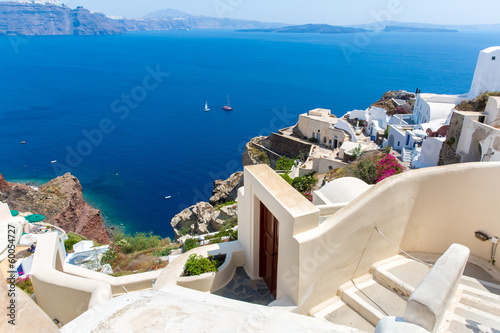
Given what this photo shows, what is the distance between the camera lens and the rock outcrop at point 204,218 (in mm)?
21406

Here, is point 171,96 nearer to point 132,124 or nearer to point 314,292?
point 132,124

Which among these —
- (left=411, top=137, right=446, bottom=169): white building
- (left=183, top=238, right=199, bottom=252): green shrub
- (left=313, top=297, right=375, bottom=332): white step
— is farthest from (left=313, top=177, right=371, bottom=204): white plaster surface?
(left=411, top=137, right=446, bottom=169): white building

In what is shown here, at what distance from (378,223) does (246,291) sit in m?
3.06

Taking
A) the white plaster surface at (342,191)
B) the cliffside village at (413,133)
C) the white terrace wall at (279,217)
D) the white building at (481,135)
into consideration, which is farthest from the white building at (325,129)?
the white terrace wall at (279,217)

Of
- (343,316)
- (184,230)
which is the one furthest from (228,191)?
(343,316)

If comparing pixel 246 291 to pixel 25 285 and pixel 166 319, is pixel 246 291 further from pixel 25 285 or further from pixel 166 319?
pixel 25 285

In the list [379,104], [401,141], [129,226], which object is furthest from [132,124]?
[401,141]

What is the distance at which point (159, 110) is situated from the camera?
7431cm

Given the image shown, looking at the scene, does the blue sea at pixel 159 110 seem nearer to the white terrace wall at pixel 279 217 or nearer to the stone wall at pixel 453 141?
the stone wall at pixel 453 141

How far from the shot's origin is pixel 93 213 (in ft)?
107

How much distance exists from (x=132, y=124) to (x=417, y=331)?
224ft

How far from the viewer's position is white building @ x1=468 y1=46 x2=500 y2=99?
90.9ft

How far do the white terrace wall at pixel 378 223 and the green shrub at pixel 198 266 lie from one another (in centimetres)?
146

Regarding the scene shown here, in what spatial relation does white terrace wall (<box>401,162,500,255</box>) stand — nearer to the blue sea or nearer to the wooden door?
the wooden door
